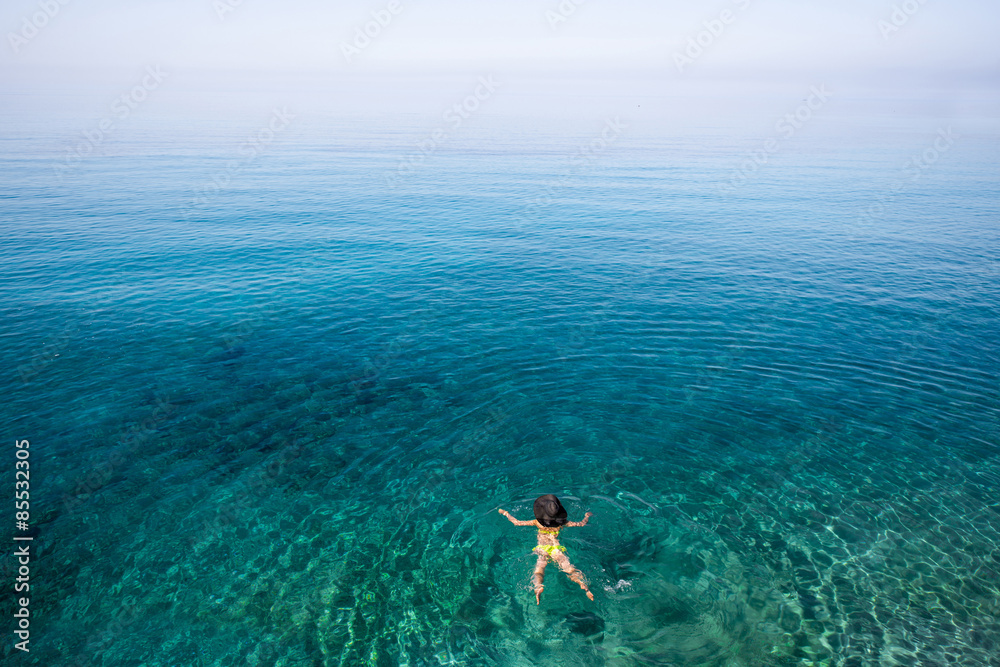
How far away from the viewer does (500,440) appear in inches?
939

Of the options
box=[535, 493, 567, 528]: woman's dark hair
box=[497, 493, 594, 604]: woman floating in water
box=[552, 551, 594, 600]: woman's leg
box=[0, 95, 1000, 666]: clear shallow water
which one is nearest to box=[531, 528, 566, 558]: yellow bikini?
box=[497, 493, 594, 604]: woman floating in water

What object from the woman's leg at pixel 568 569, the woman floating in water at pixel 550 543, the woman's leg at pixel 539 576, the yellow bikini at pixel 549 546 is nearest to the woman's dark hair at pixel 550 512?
the woman floating in water at pixel 550 543

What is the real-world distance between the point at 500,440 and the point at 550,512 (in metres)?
8.28

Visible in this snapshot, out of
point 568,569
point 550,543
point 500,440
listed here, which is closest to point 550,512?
point 550,543

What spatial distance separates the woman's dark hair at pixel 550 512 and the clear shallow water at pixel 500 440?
2255mm

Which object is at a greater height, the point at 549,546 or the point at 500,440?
the point at 549,546

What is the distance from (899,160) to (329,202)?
4235 inches

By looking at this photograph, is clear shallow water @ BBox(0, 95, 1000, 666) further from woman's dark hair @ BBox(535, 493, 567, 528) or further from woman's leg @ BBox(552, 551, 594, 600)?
woman's dark hair @ BBox(535, 493, 567, 528)

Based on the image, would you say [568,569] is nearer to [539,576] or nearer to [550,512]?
[539,576]

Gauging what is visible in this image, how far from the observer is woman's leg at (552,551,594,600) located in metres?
16.2

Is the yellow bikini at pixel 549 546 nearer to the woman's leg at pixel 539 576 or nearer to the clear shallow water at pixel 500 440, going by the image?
the woman's leg at pixel 539 576

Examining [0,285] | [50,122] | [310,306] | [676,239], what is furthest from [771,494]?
[50,122]

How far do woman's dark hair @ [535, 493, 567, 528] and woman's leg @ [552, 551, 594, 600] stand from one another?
1233mm

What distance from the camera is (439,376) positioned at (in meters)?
29.2
